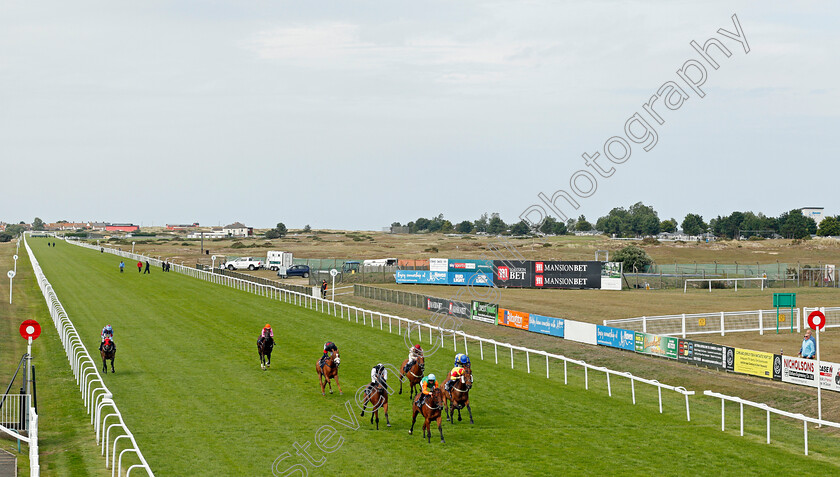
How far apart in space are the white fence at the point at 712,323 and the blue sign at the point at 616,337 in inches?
27.5

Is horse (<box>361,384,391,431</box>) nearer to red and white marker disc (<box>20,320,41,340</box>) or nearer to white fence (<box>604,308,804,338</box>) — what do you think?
red and white marker disc (<box>20,320,41,340</box>)

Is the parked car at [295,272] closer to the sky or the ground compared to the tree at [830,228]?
closer to the ground

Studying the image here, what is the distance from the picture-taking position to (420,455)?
1536cm

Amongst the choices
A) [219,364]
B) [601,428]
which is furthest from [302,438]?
[219,364]

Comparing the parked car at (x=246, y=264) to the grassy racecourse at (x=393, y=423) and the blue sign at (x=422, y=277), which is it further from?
the grassy racecourse at (x=393, y=423)

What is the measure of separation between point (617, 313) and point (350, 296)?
1850cm

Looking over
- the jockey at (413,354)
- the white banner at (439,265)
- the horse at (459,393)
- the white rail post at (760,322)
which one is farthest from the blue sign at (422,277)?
the horse at (459,393)

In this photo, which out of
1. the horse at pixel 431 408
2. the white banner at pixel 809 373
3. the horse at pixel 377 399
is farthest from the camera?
the white banner at pixel 809 373

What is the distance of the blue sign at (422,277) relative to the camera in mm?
66938

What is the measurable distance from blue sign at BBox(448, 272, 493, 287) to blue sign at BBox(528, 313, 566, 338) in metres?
30.2

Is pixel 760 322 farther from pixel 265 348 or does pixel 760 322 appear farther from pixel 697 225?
pixel 697 225

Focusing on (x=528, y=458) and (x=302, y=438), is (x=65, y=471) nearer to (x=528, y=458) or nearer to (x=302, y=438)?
(x=302, y=438)

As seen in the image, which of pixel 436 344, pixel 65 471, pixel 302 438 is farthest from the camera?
pixel 436 344

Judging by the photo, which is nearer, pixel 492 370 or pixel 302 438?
pixel 302 438
